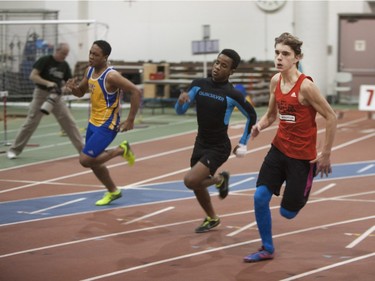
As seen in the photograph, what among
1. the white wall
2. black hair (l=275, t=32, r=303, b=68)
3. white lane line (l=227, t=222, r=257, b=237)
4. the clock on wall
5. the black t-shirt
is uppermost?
the clock on wall

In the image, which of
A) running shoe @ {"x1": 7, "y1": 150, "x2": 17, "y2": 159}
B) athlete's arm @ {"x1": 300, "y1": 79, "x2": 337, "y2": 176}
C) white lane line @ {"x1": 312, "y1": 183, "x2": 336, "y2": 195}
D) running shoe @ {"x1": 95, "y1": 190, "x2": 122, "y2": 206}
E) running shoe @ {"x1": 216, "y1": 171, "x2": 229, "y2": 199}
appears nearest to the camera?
athlete's arm @ {"x1": 300, "y1": 79, "x2": 337, "y2": 176}

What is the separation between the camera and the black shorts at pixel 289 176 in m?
7.24

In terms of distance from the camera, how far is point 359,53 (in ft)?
90.6

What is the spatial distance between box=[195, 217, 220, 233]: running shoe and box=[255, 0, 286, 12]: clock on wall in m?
19.2

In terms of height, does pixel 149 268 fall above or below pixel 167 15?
below

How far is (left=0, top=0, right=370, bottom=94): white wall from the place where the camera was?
2723cm

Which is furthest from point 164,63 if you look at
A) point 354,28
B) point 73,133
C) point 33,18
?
point 73,133

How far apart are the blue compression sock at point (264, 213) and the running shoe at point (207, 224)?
1315mm

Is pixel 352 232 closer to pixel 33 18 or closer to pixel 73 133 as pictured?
pixel 73 133

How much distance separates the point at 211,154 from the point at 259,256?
144 centimetres

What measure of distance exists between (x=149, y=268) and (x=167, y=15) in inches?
846

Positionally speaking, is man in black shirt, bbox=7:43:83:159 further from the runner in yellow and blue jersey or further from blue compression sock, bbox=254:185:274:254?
blue compression sock, bbox=254:185:274:254

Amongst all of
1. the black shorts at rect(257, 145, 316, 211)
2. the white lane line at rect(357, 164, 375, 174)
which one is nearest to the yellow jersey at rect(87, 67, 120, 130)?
the black shorts at rect(257, 145, 316, 211)

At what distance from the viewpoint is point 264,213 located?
7.37 meters
